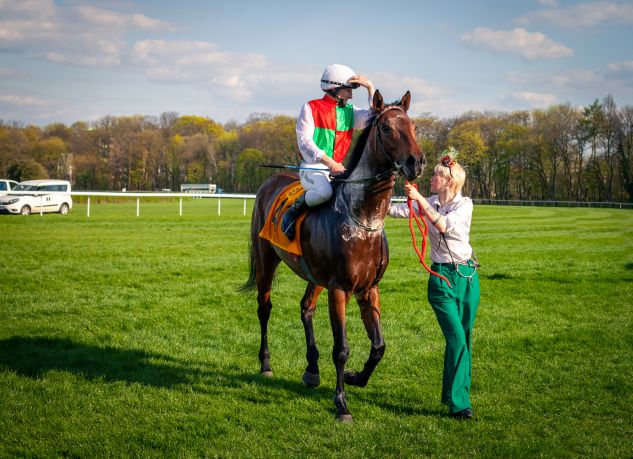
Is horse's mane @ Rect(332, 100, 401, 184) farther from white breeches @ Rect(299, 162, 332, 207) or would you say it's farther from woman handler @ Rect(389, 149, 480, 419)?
woman handler @ Rect(389, 149, 480, 419)

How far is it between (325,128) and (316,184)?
554 mm

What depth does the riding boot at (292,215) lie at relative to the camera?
5.30 m

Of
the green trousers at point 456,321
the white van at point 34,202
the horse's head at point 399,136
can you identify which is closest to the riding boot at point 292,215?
the horse's head at point 399,136

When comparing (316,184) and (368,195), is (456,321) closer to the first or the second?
(368,195)

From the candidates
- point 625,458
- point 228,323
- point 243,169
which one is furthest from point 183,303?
point 243,169

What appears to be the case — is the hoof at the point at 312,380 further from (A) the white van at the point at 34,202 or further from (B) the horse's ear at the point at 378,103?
(A) the white van at the point at 34,202

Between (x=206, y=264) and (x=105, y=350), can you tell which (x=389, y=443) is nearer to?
(x=105, y=350)

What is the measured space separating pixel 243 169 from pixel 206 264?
3009 inches

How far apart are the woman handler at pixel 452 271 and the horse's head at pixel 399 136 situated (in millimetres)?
634

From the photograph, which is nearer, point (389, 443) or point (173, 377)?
point (389, 443)

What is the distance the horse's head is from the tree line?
58490 millimetres

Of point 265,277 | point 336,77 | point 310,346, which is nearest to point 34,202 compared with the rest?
point 265,277

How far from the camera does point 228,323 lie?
313 inches

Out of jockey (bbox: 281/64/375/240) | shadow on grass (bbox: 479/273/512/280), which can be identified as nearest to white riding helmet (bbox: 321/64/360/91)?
jockey (bbox: 281/64/375/240)
